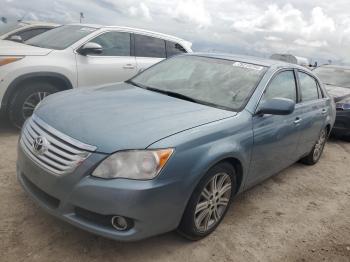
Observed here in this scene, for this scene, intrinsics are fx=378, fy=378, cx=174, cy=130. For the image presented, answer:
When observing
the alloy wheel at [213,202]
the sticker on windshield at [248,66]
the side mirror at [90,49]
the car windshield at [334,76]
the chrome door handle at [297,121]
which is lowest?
the alloy wheel at [213,202]

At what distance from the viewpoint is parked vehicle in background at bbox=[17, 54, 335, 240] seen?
105 inches

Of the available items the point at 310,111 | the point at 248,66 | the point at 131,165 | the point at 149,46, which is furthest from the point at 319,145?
the point at 131,165

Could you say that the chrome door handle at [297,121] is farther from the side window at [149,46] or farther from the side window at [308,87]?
the side window at [149,46]

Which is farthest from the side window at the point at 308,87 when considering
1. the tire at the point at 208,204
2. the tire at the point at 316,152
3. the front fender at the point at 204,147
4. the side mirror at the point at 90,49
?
the side mirror at the point at 90,49

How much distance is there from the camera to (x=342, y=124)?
25.1ft

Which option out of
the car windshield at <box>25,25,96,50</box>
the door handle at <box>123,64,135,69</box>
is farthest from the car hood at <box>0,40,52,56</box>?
the door handle at <box>123,64,135,69</box>

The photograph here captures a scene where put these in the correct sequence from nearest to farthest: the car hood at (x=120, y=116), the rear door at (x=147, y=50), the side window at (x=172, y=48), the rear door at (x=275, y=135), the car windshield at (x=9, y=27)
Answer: the car hood at (x=120, y=116) → the rear door at (x=275, y=135) → the rear door at (x=147, y=50) → the side window at (x=172, y=48) → the car windshield at (x=9, y=27)

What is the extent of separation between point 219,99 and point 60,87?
3.13 meters

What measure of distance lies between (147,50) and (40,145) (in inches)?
174

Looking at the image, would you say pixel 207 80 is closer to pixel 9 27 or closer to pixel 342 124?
pixel 342 124

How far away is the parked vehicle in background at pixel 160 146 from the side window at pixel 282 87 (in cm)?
1

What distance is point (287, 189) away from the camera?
4805mm

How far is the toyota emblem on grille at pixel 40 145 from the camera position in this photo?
9.41 ft

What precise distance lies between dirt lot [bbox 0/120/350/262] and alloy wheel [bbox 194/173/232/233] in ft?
0.52
